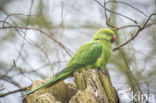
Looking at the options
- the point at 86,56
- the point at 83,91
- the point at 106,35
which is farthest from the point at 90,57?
the point at 83,91

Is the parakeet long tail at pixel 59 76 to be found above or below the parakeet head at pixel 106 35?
below

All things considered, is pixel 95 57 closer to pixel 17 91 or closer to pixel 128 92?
pixel 128 92

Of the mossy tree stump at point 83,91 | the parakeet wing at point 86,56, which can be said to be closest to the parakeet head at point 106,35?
the parakeet wing at point 86,56

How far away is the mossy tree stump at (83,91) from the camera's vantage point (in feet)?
8.94

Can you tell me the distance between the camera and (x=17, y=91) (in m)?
3.67

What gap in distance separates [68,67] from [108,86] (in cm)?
82

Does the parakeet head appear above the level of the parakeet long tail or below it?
above

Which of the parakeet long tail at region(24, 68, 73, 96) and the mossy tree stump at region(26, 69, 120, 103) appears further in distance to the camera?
the parakeet long tail at region(24, 68, 73, 96)

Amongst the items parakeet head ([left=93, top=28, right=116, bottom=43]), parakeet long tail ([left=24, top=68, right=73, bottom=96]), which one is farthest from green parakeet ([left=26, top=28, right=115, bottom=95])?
parakeet head ([left=93, top=28, right=116, bottom=43])

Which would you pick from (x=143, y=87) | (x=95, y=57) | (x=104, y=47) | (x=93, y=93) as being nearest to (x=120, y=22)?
(x=104, y=47)

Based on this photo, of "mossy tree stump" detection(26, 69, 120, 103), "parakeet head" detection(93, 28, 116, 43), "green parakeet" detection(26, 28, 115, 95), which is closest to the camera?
"mossy tree stump" detection(26, 69, 120, 103)

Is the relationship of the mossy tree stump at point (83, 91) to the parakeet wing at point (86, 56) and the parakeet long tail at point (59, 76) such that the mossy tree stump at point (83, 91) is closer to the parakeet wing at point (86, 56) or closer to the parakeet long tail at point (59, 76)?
the parakeet long tail at point (59, 76)

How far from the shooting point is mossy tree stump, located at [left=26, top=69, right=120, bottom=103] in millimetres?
2725

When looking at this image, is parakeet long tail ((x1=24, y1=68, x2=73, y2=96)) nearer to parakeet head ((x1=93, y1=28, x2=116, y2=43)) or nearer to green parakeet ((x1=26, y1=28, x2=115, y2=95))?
green parakeet ((x1=26, y1=28, x2=115, y2=95))
